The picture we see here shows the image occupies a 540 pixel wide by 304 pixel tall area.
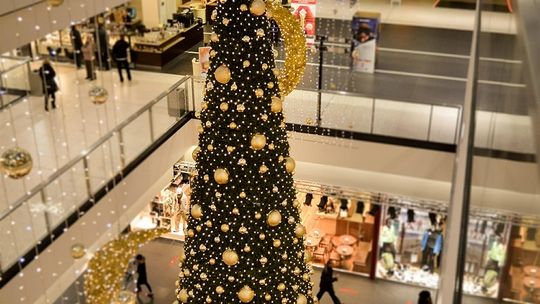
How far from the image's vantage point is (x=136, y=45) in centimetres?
741

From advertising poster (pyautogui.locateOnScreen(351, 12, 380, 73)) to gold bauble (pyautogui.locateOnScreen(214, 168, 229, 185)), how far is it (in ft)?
26.9

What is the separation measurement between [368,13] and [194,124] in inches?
263

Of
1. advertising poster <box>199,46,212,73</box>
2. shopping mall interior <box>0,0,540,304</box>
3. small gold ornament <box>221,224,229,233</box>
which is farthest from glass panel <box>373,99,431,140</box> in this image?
small gold ornament <box>221,224,229,233</box>

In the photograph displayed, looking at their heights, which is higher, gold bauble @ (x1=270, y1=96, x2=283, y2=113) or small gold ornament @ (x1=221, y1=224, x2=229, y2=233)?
gold bauble @ (x1=270, y1=96, x2=283, y2=113)

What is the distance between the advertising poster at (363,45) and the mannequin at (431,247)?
3.44 meters

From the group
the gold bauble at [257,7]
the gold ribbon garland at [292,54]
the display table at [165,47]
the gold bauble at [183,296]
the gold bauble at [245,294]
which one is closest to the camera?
A: the gold bauble at [257,7]

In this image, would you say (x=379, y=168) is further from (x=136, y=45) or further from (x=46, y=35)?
(x=46, y=35)

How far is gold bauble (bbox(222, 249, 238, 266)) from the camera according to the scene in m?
4.07

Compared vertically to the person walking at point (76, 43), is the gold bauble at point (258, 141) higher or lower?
lower

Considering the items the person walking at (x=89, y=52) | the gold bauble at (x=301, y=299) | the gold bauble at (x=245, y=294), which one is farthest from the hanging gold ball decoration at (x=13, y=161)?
the gold bauble at (x=301, y=299)

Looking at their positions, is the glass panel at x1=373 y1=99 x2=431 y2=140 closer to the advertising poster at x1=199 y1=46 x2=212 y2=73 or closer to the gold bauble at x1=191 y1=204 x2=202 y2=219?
the advertising poster at x1=199 y1=46 x2=212 y2=73

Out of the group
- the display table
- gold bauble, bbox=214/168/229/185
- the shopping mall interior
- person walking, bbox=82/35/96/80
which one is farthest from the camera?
the display table

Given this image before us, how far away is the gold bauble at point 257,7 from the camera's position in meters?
3.46

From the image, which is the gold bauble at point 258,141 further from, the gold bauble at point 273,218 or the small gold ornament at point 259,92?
the gold bauble at point 273,218
